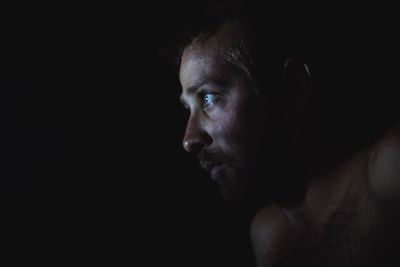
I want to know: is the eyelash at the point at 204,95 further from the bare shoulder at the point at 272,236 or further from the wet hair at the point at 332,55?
the bare shoulder at the point at 272,236

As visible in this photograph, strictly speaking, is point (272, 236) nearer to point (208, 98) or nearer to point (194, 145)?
point (194, 145)

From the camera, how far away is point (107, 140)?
1.79 m

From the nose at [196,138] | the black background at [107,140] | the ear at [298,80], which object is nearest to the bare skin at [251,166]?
the nose at [196,138]

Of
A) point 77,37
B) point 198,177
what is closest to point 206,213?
point 198,177

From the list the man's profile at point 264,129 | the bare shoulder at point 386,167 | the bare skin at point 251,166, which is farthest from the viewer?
the man's profile at point 264,129

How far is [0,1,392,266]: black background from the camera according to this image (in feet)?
5.20

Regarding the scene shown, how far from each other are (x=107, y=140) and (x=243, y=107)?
752mm

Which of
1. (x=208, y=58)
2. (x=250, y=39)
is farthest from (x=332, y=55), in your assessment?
(x=208, y=58)

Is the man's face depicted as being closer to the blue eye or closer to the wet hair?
the blue eye

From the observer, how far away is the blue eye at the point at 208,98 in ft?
4.57

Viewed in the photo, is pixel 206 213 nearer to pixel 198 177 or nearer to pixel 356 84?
pixel 198 177

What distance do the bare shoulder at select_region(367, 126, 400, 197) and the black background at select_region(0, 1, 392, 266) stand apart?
2.06 ft

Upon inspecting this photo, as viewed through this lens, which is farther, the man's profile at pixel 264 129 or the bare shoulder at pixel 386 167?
the man's profile at pixel 264 129

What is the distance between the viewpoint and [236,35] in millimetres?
1378
